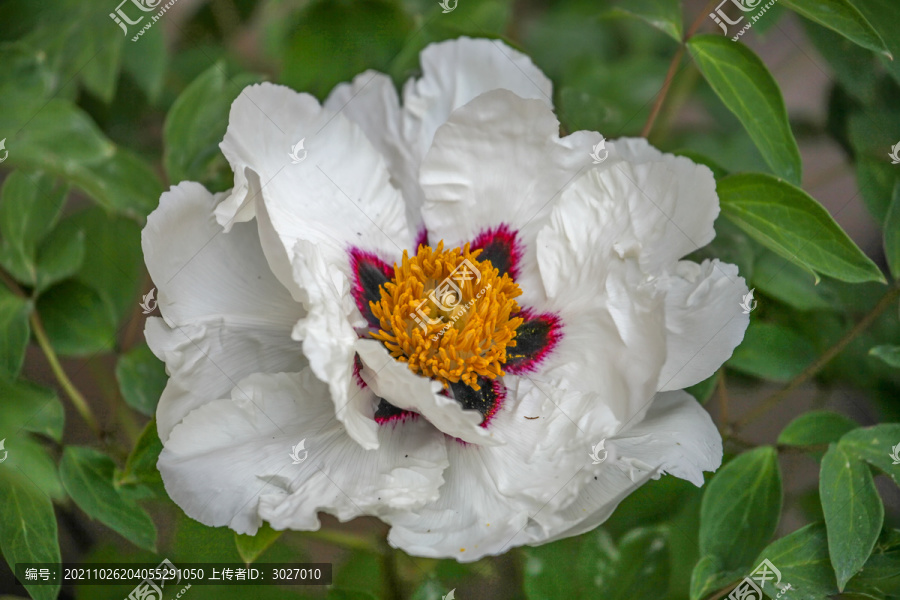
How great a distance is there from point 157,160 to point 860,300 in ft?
3.96

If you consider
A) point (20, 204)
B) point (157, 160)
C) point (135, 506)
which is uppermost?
point (20, 204)

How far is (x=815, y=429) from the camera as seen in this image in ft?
3.11

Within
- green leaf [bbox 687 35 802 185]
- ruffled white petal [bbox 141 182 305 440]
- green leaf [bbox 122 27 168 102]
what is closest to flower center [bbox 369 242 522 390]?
ruffled white petal [bbox 141 182 305 440]

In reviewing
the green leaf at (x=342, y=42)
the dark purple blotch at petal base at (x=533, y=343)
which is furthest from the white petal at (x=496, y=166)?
the green leaf at (x=342, y=42)

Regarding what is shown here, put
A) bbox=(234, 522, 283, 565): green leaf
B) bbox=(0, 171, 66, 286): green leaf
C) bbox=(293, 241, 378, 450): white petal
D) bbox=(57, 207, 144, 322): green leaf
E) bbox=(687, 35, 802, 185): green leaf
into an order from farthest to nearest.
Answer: bbox=(57, 207, 144, 322): green leaf → bbox=(0, 171, 66, 286): green leaf → bbox=(687, 35, 802, 185): green leaf → bbox=(234, 522, 283, 565): green leaf → bbox=(293, 241, 378, 450): white petal

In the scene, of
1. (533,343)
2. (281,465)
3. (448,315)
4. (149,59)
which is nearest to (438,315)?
(448,315)

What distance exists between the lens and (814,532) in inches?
33.7

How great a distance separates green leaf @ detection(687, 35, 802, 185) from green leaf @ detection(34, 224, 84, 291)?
84 cm

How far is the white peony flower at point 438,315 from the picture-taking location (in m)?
0.74

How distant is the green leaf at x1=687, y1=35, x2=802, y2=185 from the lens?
0.89m

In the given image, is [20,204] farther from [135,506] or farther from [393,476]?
[393,476]

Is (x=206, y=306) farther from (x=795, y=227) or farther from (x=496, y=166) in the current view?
(x=795, y=227)

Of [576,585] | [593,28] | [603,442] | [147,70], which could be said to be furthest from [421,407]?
[593,28]

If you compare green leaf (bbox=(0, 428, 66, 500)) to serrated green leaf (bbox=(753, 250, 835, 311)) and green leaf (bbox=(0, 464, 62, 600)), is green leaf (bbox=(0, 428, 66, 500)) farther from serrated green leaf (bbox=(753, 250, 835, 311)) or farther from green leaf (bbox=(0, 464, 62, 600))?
serrated green leaf (bbox=(753, 250, 835, 311))
